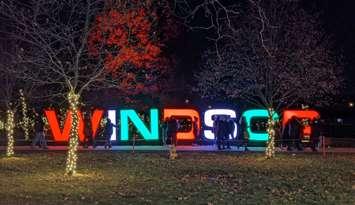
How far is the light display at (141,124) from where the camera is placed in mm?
39969

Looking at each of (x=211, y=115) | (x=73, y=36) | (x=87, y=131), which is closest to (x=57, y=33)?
(x=73, y=36)

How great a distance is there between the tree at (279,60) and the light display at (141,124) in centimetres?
1090

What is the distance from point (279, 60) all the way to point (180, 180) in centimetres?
1029

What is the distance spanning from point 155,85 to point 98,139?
515cm

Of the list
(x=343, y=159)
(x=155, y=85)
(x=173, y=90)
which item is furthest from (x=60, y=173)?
(x=173, y=90)

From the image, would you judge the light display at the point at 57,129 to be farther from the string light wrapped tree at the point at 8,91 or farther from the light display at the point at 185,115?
the string light wrapped tree at the point at 8,91

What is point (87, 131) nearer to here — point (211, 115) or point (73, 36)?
point (211, 115)

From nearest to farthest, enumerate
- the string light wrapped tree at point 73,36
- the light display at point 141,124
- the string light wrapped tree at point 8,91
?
the string light wrapped tree at point 73,36 < the string light wrapped tree at point 8,91 < the light display at point 141,124

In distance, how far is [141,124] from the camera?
40.1 metres

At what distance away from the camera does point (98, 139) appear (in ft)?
133

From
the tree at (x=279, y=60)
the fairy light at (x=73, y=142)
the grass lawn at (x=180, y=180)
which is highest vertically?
the tree at (x=279, y=60)

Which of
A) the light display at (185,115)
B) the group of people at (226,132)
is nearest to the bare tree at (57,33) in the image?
the group of people at (226,132)

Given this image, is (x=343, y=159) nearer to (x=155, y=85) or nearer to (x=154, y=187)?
(x=154, y=187)

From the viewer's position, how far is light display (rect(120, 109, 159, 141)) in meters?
40.0
